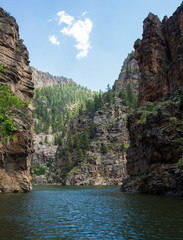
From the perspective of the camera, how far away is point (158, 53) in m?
69.4

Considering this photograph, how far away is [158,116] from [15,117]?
3689 centimetres

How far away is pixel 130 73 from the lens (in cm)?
17938

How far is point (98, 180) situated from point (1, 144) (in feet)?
266

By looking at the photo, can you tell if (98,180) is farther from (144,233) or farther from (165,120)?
(144,233)

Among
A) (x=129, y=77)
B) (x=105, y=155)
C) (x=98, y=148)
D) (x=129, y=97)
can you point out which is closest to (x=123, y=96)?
(x=129, y=97)

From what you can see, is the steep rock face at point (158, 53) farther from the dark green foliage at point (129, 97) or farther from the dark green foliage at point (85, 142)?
the dark green foliage at point (129, 97)

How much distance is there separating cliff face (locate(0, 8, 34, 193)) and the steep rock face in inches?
1510

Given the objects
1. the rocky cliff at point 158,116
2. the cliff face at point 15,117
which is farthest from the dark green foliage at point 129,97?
the cliff face at point 15,117

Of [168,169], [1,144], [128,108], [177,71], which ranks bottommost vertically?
[168,169]

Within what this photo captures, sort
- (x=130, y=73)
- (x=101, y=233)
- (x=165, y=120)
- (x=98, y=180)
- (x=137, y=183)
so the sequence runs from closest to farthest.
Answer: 1. (x=101, y=233)
2. (x=165, y=120)
3. (x=137, y=183)
4. (x=98, y=180)
5. (x=130, y=73)

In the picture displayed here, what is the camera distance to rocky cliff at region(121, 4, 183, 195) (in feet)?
146

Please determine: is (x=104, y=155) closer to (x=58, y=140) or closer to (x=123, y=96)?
(x=58, y=140)

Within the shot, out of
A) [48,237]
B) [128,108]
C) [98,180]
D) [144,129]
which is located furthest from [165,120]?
[128,108]

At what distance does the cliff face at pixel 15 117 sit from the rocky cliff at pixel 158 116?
28.8 meters
